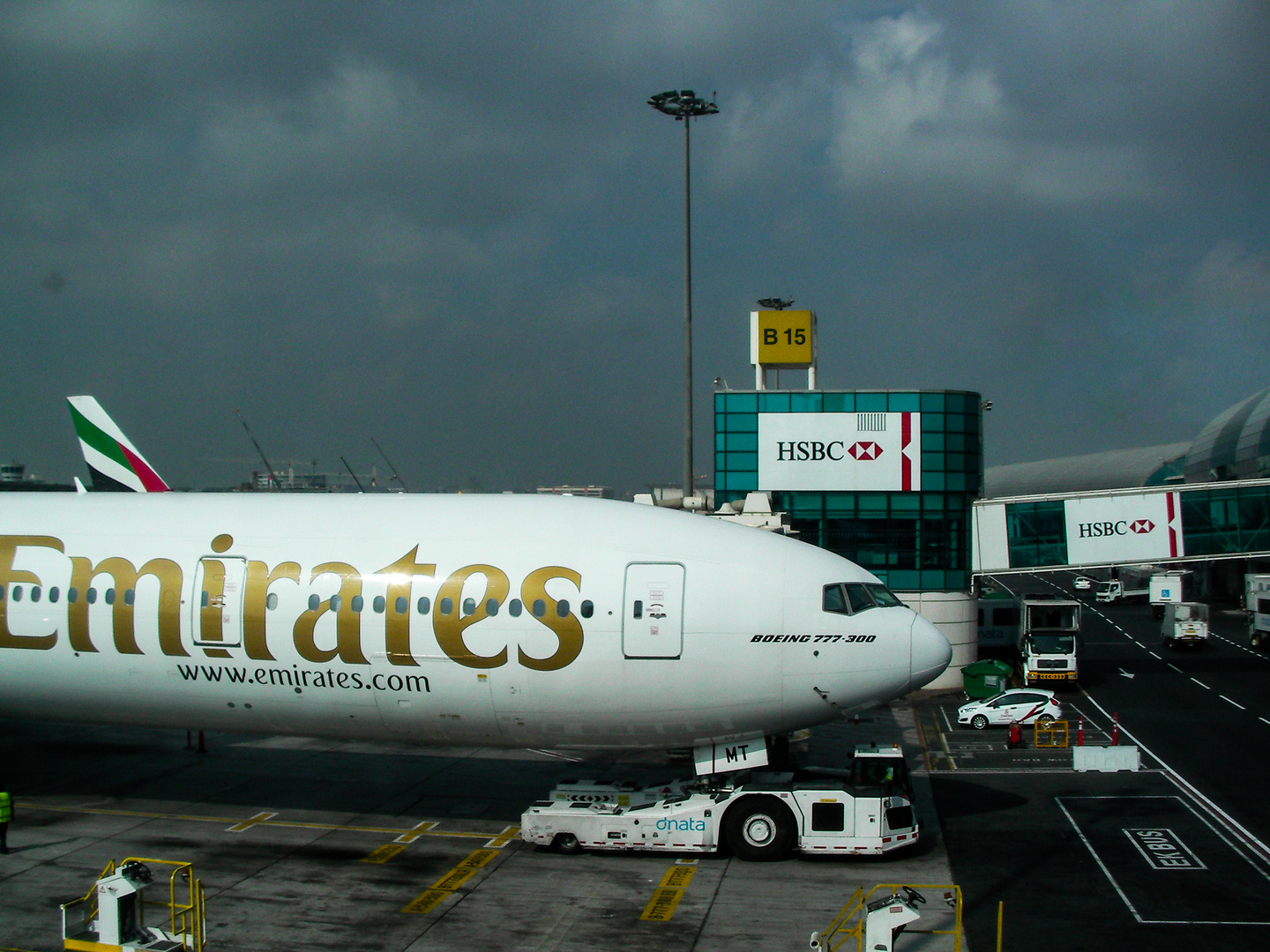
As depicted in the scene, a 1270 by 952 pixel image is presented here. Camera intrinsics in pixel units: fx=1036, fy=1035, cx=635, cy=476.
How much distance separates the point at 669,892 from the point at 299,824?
9.90 meters

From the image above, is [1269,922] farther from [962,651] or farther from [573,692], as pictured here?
[962,651]

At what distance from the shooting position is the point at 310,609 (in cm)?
2219

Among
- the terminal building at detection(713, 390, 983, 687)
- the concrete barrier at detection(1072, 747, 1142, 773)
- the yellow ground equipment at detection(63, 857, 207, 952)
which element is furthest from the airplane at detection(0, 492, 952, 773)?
the terminal building at detection(713, 390, 983, 687)

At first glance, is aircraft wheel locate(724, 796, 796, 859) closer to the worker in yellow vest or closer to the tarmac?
the tarmac

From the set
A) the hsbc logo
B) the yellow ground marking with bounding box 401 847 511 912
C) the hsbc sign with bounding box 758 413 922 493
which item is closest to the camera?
the yellow ground marking with bounding box 401 847 511 912

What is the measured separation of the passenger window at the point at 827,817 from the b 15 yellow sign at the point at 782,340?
36068 mm

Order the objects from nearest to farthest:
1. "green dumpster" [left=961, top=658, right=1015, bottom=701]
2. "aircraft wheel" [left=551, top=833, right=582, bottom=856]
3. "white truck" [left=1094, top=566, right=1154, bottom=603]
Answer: "aircraft wheel" [left=551, top=833, right=582, bottom=856] < "green dumpster" [left=961, top=658, right=1015, bottom=701] < "white truck" [left=1094, top=566, right=1154, bottom=603]

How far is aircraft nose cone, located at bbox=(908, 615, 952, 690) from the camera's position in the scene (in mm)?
21516

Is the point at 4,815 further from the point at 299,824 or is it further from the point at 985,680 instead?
the point at 985,680

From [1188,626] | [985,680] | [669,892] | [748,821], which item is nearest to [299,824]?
[669,892]

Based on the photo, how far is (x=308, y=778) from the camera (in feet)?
96.6

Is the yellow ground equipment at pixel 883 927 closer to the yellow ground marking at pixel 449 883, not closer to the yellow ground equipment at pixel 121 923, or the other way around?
the yellow ground marking at pixel 449 883

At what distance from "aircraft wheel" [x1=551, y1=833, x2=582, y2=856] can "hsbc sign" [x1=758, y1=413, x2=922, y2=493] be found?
84.8 ft

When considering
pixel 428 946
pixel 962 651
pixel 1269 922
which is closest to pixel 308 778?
pixel 428 946
